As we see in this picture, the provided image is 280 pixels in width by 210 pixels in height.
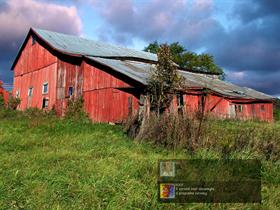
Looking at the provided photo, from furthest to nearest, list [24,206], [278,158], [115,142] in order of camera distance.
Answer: [115,142]
[278,158]
[24,206]

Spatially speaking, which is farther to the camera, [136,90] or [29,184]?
[136,90]

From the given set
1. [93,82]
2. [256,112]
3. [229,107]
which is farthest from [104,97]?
[256,112]

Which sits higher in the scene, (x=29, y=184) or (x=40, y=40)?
(x=40, y=40)

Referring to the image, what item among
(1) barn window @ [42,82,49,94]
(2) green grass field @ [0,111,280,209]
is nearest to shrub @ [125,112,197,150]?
(2) green grass field @ [0,111,280,209]

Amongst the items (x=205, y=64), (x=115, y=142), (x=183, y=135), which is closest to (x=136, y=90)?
(x=115, y=142)

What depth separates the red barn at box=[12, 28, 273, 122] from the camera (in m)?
17.3

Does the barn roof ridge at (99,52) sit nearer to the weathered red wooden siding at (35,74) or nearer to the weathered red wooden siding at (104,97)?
the weathered red wooden siding at (35,74)

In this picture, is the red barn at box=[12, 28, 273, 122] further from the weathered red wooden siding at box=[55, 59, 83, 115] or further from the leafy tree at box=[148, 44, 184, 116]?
the leafy tree at box=[148, 44, 184, 116]

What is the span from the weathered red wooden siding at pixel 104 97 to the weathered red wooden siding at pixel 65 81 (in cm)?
92

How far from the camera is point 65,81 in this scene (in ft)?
69.3

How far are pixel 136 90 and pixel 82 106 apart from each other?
181 inches

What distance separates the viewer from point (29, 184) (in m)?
4.89

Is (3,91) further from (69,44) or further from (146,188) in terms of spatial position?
(146,188)

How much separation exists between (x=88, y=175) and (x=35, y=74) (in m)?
21.0
